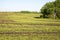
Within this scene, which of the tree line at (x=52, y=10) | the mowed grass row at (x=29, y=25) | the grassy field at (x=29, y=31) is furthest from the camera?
the tree line at (x=52, y=10)

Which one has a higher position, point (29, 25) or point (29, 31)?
point (29, 31)

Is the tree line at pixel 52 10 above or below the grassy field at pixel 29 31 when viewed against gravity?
below

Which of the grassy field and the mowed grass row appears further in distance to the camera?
the mowed grass row

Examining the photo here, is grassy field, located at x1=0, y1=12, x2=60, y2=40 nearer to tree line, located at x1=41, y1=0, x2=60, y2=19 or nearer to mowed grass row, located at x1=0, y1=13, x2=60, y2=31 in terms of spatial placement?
mowed grass row, located at x1=0, y1=13, x2=60, y2=31

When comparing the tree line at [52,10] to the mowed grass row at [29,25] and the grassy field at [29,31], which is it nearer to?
the mowed grass row at [29,25]

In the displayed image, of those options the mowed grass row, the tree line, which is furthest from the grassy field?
the tree line

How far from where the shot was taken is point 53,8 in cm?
8725

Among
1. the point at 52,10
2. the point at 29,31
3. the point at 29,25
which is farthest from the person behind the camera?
the point at 52,10

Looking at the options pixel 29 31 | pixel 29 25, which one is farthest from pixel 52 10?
pixel 29 31

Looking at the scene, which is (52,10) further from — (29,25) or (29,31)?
(29,31)

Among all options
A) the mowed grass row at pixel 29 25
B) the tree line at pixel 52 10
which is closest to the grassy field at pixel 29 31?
the mowed grass row at pixel 29 25

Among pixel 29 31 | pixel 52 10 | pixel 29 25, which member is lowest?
pixel 52 10

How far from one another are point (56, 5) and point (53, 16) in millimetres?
5651

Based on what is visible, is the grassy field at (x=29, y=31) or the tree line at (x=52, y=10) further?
the tree line at (x=52, y=10)
